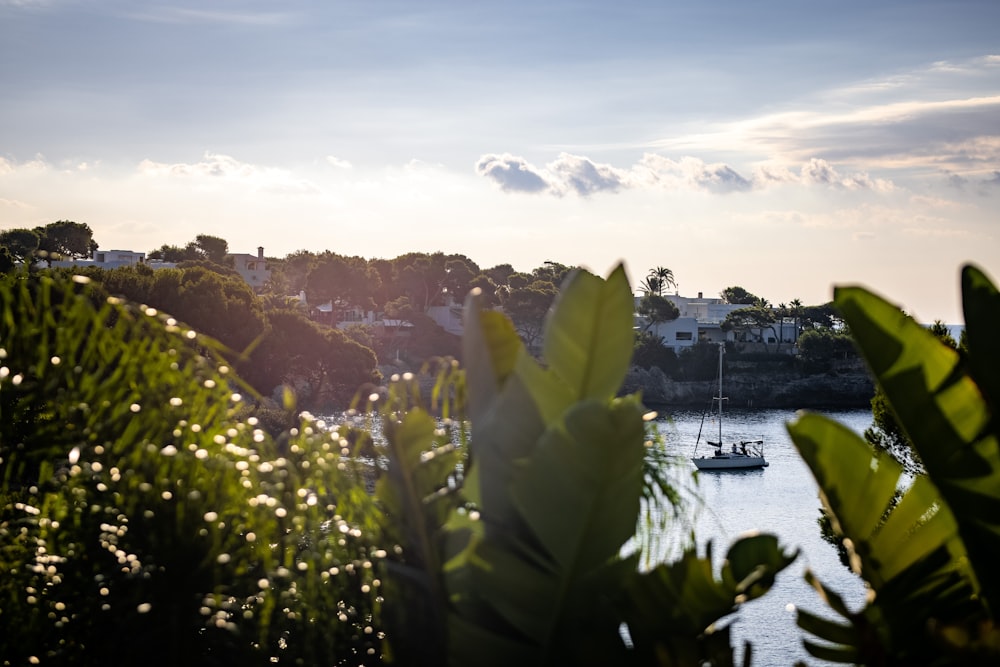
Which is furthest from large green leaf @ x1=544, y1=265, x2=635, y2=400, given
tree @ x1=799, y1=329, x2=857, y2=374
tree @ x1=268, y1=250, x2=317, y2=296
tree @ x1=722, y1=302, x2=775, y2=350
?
tree @ x1=722, y1=302, x2=775, y2=350

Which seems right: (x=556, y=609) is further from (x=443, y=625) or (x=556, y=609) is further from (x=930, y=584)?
(x=930, y=584)

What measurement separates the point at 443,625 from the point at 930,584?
1.70m

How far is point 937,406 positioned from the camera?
3.30m

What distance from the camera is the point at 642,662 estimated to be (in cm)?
332

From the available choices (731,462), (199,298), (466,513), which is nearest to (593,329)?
(466,513)

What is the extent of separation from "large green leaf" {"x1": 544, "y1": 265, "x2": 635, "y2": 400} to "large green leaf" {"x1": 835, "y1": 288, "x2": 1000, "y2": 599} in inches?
28.8

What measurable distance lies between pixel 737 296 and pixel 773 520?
89.8 m

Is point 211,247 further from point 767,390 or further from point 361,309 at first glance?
point 767,390

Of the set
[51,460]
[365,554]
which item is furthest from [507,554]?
[51,460]

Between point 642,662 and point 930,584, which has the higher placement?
point 930,584

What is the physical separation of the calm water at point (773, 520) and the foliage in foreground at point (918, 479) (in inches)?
14.0

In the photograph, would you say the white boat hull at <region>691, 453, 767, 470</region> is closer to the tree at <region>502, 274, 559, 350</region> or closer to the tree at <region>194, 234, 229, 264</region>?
the tree at <region>502, 274, 559, 350</region>

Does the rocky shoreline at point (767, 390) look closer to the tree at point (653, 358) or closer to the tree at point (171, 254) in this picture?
the tree at point (653, 358)

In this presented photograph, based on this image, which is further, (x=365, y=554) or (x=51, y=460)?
(x=51, y=460)
